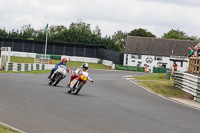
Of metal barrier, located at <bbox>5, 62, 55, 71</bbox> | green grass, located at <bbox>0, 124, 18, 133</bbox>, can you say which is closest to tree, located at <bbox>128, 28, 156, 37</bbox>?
metal barrier, located at <bbox>5, 62, 55, 71</bbox>

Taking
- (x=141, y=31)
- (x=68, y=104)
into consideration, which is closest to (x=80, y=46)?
(x=141, y=31)

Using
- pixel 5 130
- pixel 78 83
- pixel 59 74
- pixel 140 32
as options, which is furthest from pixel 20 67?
pixel 140 32

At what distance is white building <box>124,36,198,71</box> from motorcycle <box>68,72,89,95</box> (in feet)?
226

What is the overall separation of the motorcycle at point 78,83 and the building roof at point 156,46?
233 ft

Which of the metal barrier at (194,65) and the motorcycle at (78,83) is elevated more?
the metal barrier at (194,65)

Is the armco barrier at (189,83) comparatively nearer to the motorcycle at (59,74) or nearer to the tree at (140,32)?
the motorcycle at (59,74)

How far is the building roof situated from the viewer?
290ft

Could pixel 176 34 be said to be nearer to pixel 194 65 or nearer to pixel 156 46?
pixel 156 46

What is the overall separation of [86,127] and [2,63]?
30673 millimetres

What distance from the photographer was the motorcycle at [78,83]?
1686cm

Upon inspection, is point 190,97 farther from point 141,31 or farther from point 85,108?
point 141,31

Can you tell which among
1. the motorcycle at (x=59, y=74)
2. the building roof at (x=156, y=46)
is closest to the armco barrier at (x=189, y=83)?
the motorcycle at (x=59, y=74)

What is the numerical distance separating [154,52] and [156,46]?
74.9 inches

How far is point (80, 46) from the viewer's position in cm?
8462
